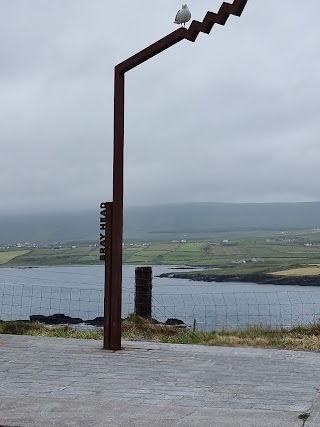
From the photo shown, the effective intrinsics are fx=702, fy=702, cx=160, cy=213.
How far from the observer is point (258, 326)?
38.2 ft

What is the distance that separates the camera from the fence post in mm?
12203

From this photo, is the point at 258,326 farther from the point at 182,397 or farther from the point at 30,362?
the point at 182,397

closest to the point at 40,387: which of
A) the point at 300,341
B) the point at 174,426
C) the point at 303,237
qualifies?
the point at 174,426

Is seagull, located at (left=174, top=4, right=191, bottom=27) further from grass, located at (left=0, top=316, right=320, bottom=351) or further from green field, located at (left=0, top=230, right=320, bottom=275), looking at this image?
green field, located at (left=0, top=230, right=320, bottom=275)

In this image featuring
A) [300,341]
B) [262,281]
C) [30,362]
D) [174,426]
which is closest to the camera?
[174,426]

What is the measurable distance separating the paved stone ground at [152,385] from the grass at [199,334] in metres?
0.66

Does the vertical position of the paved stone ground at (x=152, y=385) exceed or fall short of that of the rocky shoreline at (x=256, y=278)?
it falls short

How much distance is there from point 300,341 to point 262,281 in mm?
14483

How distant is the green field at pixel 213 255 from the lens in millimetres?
30350

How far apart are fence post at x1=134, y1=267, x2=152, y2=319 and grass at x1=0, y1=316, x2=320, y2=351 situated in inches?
11.5

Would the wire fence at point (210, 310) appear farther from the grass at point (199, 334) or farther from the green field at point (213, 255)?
the green field at point (213, 255)

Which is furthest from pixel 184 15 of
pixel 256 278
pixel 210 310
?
pixel 256 278

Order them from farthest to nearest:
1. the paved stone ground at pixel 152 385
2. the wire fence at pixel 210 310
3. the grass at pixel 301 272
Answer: the grass at pixel 301 272 < the wire fence at pixel 210 310 < the paved stone ground at pixel 152 385

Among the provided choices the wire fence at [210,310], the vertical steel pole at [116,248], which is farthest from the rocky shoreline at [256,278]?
the vertical steel pole at [116,248]
